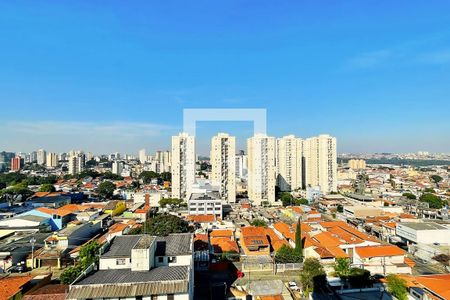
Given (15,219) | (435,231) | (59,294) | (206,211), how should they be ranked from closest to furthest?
(59,294), (435,231), (15,219), (206,211)

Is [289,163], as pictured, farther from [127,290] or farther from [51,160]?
[51,160]

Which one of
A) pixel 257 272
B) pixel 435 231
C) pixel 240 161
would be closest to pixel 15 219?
pixel 257 272

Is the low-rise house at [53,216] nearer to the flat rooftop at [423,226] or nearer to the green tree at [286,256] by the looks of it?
the green tree at [286,256]

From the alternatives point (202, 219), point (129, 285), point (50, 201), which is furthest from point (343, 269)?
point (50, 201)

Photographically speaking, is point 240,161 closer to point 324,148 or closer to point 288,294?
point 324,148

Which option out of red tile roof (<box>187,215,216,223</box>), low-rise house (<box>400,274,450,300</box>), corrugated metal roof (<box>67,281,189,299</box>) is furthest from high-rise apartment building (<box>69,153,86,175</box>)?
low-rise house (<box>400,274,450,300</box>)
